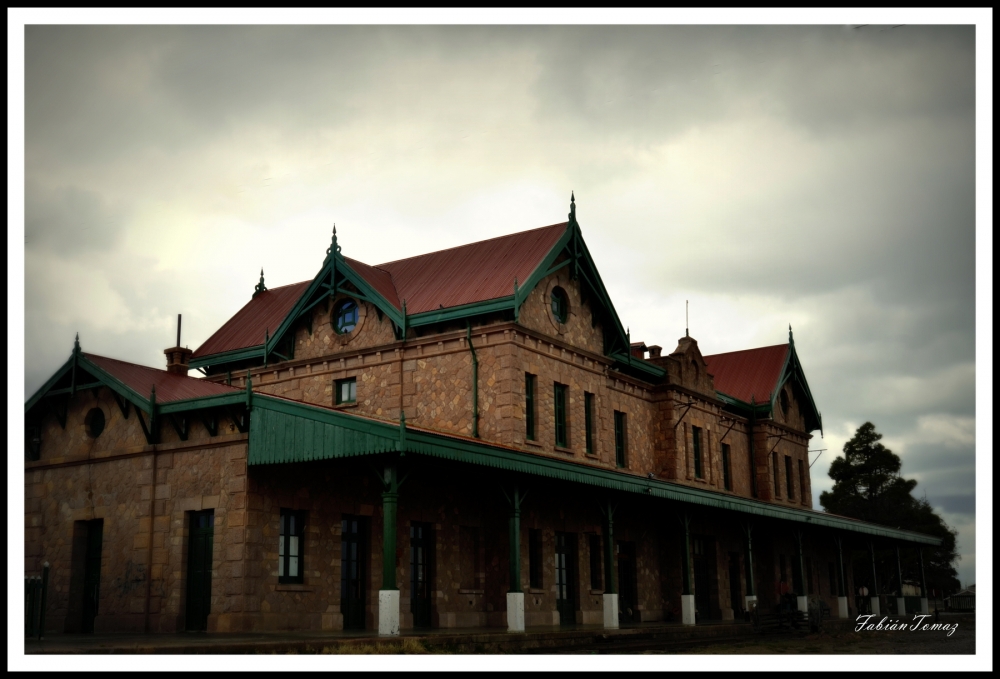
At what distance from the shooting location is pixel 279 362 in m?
29.8

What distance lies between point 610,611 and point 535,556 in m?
2.50

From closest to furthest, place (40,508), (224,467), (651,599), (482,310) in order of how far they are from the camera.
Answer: (224,467) < (40,508) < (482,310) < (651,599)

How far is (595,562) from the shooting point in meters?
29.8

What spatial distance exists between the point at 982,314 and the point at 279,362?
65.4 ft

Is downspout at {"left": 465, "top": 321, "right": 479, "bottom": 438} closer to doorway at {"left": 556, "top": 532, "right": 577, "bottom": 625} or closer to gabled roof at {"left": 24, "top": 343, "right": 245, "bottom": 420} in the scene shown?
doorway at {"left": 556, "top": 532, "right": 577, "bottom": 625}

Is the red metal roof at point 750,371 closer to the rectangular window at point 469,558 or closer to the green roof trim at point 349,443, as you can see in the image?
the rectangular window at point 469,558

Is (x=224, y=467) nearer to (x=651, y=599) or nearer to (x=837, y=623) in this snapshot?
(x=651, y=599)

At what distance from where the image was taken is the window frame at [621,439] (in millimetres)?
31344

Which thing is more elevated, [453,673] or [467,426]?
[467,426]

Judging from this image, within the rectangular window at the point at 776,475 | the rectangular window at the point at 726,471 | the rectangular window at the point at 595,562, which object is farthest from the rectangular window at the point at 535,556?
the rectangular window at the point at 776,475

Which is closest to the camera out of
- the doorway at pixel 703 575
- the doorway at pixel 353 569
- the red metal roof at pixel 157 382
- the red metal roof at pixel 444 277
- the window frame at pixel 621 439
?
the doorway at pixel 353 569

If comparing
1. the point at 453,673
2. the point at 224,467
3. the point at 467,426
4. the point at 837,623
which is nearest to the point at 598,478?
the point at 467,426

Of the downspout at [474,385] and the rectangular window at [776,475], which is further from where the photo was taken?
the rectangular window at [776,475]

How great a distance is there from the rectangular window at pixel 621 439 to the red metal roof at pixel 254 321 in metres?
10.5
